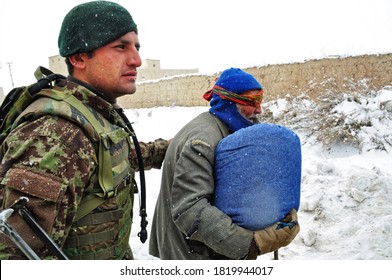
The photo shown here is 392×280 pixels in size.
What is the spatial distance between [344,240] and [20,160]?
4.01 meters

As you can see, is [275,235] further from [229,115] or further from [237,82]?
[237,82]

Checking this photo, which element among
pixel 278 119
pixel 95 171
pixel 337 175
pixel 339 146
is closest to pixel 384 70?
pixel 278 119

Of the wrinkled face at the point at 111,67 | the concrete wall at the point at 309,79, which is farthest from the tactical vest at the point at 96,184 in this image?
the concrete wall at the point at 309,79

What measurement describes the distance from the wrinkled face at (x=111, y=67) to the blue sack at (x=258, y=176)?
24.5 inches

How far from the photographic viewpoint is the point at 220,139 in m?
1.88

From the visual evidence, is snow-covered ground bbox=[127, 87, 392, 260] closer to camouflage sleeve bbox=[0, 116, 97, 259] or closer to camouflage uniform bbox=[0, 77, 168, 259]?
camouflage uniform bbox=[0, 77, 168, 259]

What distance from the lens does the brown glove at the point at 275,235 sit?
1629 mm

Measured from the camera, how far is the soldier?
1.13 metres

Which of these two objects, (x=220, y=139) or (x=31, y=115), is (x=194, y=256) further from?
(x=31, y=115)

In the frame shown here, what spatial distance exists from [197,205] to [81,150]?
2.19ft

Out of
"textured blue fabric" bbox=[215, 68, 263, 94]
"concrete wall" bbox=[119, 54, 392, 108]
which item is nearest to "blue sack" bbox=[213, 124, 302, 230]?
"textured blue fabric" bbox=[215, 68, 263, 94]

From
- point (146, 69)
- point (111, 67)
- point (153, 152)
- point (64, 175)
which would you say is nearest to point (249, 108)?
point (153, 152)

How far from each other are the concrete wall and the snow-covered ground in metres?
0.92

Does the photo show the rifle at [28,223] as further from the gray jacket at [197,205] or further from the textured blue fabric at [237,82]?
the textured blue fabric at [237,82]
